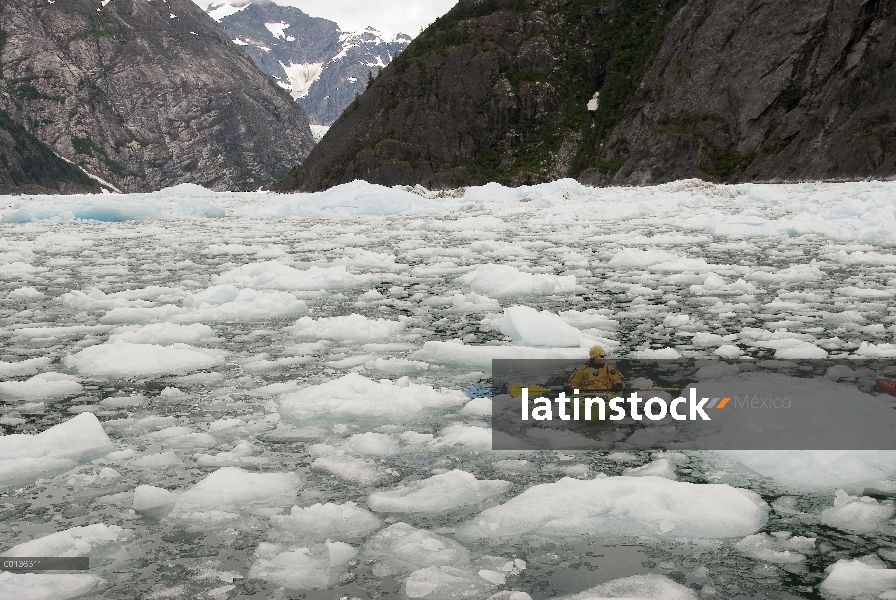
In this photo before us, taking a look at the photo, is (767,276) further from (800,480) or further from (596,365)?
(800,480)

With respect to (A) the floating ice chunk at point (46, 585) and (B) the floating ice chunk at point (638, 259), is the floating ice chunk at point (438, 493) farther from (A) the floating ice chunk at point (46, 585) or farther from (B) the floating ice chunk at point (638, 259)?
(B) the floating ice chunk at point (638, 259)

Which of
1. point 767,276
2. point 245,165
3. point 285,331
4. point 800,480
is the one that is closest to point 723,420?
point 800,480

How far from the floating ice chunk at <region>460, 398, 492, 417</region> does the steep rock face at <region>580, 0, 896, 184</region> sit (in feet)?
157

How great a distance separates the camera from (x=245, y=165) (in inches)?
7746

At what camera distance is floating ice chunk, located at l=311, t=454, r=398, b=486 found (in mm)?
4660

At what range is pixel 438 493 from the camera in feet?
14.4

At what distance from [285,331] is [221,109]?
201 meters

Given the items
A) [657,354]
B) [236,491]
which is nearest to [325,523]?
[236,491]

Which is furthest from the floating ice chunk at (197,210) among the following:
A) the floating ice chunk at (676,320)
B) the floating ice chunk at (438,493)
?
the floating ice chunk at (438,493)

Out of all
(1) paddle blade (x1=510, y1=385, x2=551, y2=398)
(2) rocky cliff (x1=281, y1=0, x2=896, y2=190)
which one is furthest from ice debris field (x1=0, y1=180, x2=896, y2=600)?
(2) rocky cliff (x1=281, y1=0, x2=896, y2=190)

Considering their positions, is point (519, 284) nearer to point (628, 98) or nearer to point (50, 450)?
point (50, 450)

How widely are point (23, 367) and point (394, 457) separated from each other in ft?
14.2

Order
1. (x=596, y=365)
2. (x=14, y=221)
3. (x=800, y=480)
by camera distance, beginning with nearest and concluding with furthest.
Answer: (x=800, y=480), (x=596, y=365), (x=14, y=221)

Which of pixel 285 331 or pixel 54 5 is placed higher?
pixel 54 5
